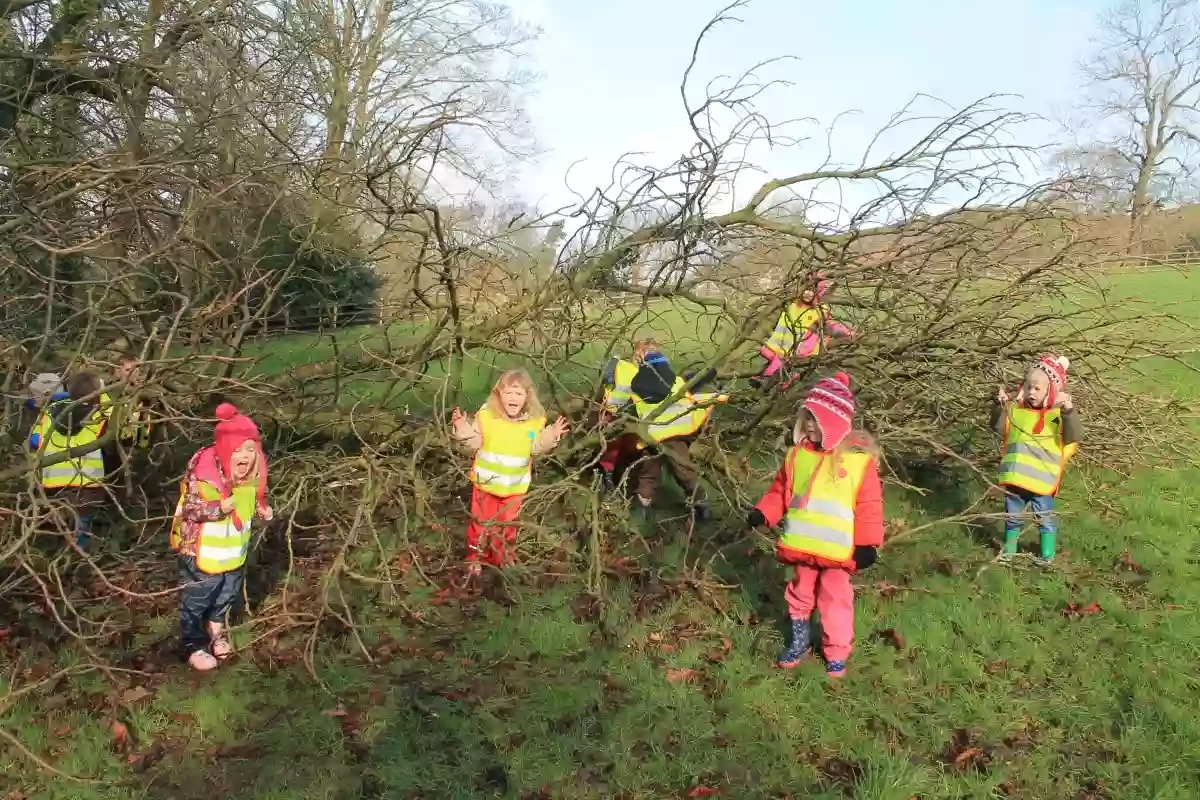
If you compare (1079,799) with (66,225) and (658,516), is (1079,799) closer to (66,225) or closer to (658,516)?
(658,516)

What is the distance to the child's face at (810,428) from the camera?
3.99 meters

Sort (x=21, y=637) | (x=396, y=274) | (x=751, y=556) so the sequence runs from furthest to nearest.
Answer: (x=396, y=274)
(x=751, y=556)
(x=21, y=637)

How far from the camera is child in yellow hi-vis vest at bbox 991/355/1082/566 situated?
16.9ft

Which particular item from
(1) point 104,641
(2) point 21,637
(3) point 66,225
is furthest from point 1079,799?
(3) point 66,225

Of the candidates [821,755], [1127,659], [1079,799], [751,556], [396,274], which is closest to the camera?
[1079,799]

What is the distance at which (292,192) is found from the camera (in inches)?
228

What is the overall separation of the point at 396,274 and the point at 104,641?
3.14 meters

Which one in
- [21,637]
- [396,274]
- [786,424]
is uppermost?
[396,274]

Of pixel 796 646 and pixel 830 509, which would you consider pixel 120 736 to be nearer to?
pixel 796 646

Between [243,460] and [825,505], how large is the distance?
290 centimetres

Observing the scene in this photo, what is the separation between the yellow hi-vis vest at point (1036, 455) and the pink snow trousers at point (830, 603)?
6.40 ft

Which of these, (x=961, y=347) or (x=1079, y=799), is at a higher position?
(x=961, y=347)

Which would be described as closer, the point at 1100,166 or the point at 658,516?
the point at 1100,166

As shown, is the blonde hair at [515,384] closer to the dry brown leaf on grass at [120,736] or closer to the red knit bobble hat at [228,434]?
the red knit bobble hat at [228,434]
